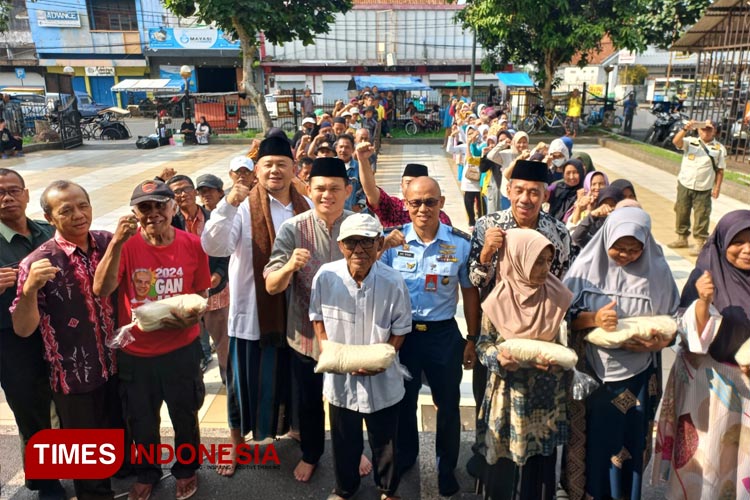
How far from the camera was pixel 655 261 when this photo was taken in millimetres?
2744

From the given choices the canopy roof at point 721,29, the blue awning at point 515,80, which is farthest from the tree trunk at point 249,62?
the canopy roof at point 721,29

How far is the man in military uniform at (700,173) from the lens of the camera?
7.15 metres

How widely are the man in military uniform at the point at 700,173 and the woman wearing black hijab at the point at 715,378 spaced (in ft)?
17.0

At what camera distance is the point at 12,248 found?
2.99 meters

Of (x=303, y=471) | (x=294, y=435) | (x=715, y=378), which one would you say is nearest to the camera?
(x=715, y=378)

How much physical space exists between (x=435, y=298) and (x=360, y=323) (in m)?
0.47

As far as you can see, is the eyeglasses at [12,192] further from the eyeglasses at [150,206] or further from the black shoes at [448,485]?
the black shoes at [448,485]

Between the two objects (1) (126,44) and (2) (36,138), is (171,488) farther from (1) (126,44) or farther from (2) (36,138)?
(1) (126,44)

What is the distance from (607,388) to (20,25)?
135ft

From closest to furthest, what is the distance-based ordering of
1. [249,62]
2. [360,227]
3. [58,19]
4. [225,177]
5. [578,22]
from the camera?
[360,227] → [225,177] → [249,62] → [578,22] → [58,19]

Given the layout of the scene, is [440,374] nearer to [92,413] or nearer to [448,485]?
[448,485]

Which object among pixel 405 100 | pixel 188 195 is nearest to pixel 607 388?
pixel 188 195

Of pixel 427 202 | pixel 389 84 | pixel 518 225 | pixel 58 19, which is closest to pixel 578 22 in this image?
pixel 389 84

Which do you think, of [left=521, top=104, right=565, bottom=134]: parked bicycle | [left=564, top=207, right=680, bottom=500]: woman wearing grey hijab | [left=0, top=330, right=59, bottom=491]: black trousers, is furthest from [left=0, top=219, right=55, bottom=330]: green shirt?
[left=521, top=104, right=565, bottom=134]: parked bicycle
